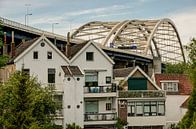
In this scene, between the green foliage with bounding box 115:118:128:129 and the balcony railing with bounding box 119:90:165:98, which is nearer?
the green foliage with bounding box 115:118:128:129

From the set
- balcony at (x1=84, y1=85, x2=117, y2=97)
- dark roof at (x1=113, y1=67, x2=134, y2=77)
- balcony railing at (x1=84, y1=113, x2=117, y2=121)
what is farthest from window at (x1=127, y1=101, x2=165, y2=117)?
dark roof at (x1=113, y1=67, x2=134, y2=77)

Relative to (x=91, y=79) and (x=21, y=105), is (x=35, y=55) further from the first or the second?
(x=21, y=105)

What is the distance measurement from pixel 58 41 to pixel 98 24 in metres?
50.9

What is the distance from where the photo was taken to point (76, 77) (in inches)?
2130

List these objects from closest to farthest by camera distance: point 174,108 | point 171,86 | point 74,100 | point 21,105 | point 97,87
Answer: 1. point 21,105
2. point 74,100
3. point 97,87
4. point 171,86
5. point 174,108

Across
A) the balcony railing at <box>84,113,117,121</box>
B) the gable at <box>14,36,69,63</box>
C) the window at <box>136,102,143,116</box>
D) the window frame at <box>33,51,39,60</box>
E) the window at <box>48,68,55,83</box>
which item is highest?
the gable at <box>14,36,69,63</box>

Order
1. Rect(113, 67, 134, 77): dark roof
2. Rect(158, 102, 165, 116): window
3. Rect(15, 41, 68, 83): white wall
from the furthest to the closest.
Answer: Rect(113, 67, 134, 77): dark roof < Rect(158, 102, 165, 116): window < Rect(15, 41, 68, 83): white wall

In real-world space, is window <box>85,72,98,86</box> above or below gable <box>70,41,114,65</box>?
below

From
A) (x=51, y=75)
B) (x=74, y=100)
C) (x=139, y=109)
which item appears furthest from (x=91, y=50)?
(x=139, y=109)

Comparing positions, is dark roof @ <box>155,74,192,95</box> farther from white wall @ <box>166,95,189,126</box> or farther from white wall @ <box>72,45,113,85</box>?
white wall @ <box>72,45,113,85</box>

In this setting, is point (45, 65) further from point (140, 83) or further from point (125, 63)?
point (125, 63)

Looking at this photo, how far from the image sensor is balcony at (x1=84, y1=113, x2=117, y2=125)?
55.3 metres

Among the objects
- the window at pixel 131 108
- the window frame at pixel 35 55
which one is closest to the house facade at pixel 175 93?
the window at pixel 131 108

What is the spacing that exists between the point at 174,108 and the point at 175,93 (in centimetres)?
173
